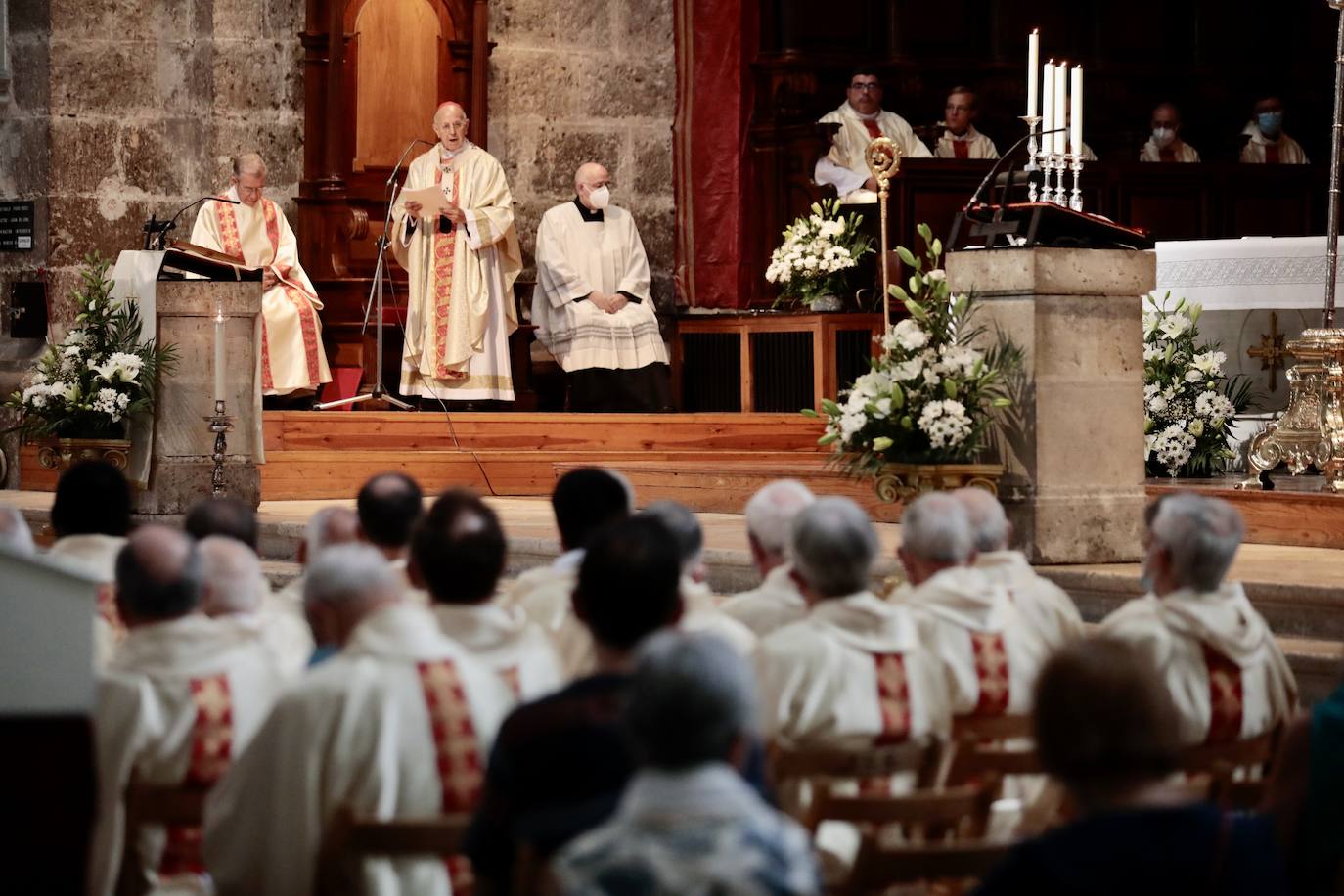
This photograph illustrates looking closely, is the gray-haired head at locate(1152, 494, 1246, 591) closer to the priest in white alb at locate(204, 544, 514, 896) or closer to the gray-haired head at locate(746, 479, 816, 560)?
the gray-haired head at locate(746, 479, 816, 560)

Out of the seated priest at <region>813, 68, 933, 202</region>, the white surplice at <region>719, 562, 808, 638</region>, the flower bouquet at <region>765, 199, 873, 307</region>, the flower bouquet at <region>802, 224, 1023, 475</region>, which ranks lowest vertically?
the white surplice at <region>719, 562, 808, 638</region>

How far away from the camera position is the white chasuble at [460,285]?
12570 millimetres

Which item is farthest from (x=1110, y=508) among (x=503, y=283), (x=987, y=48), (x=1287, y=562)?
(x=987, y=48)

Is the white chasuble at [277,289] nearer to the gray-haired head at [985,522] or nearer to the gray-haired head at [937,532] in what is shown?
the gray-haired head at [985,522]

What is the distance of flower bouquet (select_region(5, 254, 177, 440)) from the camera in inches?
369

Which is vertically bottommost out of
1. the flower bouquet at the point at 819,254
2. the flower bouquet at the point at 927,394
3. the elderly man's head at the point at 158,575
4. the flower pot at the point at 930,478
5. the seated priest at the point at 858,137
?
the flower pot at the point at 930,478

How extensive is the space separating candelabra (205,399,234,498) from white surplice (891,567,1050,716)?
531 cm

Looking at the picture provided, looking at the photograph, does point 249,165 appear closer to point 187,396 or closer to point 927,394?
point 187,396

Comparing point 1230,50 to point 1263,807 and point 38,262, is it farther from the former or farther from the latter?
point 1263,807

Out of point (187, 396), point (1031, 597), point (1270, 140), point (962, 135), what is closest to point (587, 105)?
point (962, 135)

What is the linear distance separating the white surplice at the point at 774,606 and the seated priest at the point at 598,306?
802cm

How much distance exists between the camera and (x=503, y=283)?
42.2ft

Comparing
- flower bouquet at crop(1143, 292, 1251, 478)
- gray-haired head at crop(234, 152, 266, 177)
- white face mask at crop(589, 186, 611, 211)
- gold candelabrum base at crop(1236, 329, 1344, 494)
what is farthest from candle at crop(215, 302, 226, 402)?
gold candelabrum base at crop(1236, 329, 1344, 494)

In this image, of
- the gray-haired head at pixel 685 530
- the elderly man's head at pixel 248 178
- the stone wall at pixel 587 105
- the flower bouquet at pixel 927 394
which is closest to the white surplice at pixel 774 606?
the gray-haired head at pixel 685 530
